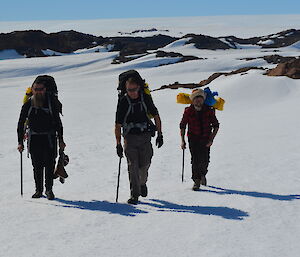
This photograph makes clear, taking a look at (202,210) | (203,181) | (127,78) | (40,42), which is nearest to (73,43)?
(40,42)

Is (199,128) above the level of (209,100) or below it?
below

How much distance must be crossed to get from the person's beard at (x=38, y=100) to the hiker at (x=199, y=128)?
72.1 inches

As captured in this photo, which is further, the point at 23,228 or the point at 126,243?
the point at 23,228

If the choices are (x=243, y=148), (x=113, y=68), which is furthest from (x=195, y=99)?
(x=113, y=68)

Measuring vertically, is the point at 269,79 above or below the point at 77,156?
above

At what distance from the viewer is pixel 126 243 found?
388 centimetres

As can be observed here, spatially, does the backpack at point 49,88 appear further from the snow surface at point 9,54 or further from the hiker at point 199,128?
the snow surface at point 9,54

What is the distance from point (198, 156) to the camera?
620 centimetres

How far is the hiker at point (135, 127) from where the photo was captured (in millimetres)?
5367

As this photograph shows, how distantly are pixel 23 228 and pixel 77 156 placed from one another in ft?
18.0

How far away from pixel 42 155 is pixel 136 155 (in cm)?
118

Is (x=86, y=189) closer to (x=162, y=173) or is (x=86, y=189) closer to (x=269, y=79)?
(x=162, y=173)

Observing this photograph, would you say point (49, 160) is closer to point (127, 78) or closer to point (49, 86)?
point (49, 86)

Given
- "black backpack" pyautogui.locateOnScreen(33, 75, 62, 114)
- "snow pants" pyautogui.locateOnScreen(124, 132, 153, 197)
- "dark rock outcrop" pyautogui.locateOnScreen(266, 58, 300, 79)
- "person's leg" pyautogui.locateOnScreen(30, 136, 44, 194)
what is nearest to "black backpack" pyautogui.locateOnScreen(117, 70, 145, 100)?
"snow pants" pyautogui.locateOnScreen(124, 132, 153, 197)
